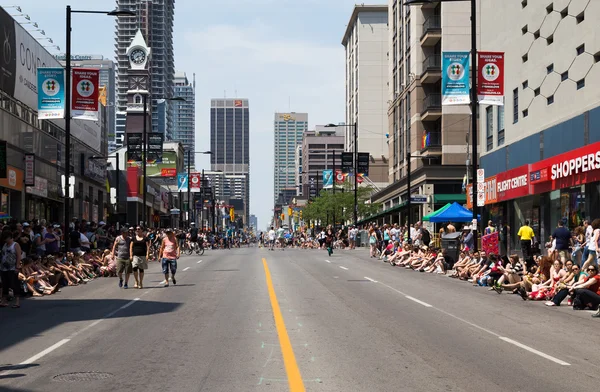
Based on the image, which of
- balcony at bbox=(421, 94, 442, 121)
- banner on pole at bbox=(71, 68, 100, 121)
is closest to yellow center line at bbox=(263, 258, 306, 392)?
→ banner on pole at bbox=(71, 68, 100, 121)

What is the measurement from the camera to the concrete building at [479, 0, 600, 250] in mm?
29906

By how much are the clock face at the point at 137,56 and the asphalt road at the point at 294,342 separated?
169 m

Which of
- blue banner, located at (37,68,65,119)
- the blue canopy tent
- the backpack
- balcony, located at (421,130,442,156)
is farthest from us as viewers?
balcony, located at (421,130,442,156)

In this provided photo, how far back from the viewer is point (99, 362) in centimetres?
1025

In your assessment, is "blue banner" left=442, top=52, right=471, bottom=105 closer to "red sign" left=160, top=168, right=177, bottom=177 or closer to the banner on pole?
the banner on pole

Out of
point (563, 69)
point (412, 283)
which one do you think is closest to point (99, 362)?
point (412, 283)

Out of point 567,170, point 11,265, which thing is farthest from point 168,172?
point 11,265

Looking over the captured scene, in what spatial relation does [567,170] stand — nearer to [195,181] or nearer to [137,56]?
[195,181]

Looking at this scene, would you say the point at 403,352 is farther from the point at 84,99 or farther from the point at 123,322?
the point at 84,99

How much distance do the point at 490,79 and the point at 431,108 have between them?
38.9 m

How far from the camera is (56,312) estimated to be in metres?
16.9

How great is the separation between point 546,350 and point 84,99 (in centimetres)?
2319

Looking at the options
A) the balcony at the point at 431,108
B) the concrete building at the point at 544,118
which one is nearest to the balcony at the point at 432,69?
the balcony at the point at 431,108

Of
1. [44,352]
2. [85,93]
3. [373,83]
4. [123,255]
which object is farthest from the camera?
[373,83]
